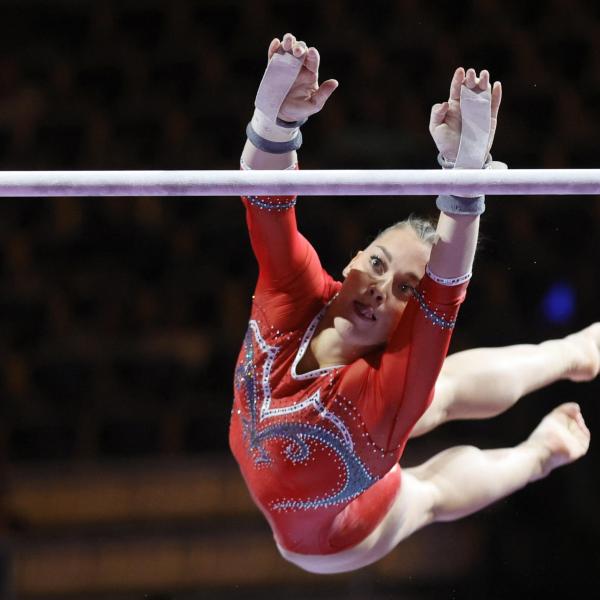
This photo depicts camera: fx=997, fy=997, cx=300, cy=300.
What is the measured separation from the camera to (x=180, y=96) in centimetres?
361

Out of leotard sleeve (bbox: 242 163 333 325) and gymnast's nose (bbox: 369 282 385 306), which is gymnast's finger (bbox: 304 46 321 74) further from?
gymnast's nose (bbox: 369 282 385 306)

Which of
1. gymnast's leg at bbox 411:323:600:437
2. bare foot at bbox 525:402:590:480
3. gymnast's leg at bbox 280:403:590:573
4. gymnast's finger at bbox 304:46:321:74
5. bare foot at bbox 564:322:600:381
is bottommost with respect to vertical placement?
gymnast's leg at bbox 280:403:590:573

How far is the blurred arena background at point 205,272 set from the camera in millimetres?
3059

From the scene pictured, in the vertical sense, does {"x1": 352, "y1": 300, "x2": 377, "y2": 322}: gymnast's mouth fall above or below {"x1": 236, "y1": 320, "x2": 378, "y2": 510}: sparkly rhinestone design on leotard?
above

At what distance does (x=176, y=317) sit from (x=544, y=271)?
4.11 ft

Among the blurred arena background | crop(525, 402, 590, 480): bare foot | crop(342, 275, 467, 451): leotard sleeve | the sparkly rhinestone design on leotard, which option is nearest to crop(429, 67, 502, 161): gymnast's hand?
crop(342, 275, 467, 451): leotard sleeve

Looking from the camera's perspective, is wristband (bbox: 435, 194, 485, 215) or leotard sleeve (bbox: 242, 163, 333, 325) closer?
wristband (bbox: 435, 194, 485, 215)

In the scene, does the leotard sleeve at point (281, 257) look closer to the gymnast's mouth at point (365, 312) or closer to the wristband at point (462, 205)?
the gymnast's mouth at point (365, 312)

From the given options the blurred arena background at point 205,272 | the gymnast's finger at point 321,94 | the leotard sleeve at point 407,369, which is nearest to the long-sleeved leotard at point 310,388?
the leotard sleeve at point 407,369

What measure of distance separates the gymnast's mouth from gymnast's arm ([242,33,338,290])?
13 centimetres

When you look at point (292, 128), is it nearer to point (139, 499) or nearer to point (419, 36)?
point (139, 499)

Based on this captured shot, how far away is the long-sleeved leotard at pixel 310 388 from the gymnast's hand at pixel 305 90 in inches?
7.4

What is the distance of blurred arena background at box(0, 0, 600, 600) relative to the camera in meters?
3.06

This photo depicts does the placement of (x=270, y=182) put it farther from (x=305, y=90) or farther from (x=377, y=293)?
(x=377, y=293)
